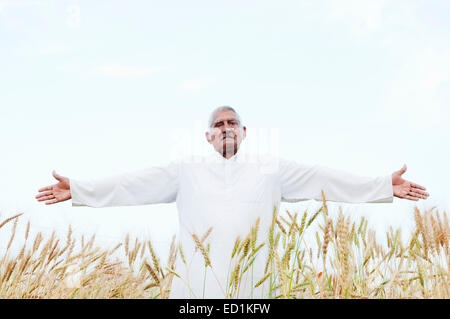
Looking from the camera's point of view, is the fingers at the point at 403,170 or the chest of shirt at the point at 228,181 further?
the fingers at the point at 403,170

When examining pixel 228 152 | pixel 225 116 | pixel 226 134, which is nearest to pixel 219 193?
pixel 228 152

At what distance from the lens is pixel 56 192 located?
11.6 feet

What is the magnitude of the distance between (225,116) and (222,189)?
57 cm

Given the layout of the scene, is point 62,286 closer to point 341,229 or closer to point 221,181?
point 221,181

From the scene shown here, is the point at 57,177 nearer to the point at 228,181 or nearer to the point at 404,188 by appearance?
the point at 228,181

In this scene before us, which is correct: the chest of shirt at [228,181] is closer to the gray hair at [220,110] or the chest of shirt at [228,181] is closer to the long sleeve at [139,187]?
the long sleeve at [139,187]

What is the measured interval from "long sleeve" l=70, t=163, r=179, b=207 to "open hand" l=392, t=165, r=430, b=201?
5.10 ft

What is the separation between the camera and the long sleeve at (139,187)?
3641 millimetres

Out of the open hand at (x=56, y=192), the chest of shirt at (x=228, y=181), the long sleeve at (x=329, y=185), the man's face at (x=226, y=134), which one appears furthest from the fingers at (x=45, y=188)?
the long sleeve at (x=329, y=185)

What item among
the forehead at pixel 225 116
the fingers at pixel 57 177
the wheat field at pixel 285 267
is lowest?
the wheat field at pixel 285 267

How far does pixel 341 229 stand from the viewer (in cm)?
250

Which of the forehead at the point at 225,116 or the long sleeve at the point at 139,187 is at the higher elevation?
the forehead at the point at 225,116
